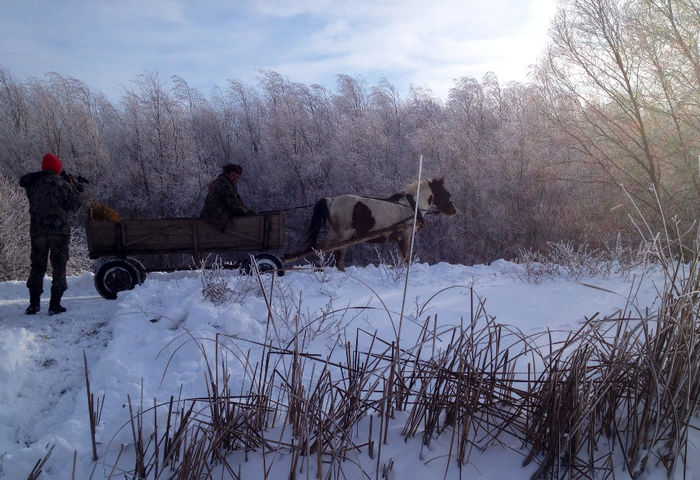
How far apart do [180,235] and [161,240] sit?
0.28 m

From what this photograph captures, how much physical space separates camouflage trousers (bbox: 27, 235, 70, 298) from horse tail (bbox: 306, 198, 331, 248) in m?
4.16

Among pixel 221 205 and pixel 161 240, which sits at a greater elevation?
pixel 221 205

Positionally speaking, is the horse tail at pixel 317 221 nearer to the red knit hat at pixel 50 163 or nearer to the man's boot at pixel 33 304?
the red knit hat at pixel 50 163

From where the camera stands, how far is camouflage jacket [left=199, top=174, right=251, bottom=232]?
7000mm

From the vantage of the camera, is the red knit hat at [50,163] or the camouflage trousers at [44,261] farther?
the red knit hat at [50,163]

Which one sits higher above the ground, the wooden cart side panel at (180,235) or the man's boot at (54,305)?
the wooden cart side panel at (180,235)

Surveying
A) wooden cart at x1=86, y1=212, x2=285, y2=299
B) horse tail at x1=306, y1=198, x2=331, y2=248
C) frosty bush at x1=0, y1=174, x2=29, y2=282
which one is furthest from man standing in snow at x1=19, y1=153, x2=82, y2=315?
frosty bush at x1=0, y1=174, x2=29, y2=282

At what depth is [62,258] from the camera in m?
5.70

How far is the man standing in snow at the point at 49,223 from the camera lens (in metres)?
5.54

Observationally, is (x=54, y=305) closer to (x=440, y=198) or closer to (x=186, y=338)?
(x=186, y=338)

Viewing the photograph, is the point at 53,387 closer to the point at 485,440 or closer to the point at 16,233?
the point at 485,440

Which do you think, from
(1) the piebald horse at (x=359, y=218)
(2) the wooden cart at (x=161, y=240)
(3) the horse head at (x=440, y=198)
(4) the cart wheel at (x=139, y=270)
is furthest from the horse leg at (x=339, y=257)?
(4) the cart wheel at (x=139, y=270)

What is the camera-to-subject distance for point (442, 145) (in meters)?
22.9

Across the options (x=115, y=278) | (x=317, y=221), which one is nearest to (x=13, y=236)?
(x=115, y=278)
